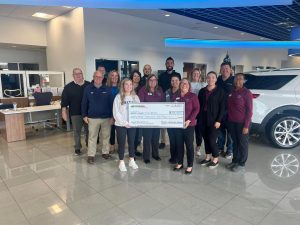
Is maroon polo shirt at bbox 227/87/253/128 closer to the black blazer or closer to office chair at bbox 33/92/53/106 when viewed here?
the black blazer

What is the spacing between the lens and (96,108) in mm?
3369

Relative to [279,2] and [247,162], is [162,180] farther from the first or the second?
[279,2]

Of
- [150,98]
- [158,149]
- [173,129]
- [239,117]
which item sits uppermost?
[150,98]

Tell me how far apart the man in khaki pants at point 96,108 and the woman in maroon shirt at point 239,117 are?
69.1 inches

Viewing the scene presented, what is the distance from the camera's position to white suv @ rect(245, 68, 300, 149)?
3906 mm

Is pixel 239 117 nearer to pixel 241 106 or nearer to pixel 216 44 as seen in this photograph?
pixel 241 106

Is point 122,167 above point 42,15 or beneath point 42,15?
beneath

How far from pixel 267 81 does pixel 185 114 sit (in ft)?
6.90

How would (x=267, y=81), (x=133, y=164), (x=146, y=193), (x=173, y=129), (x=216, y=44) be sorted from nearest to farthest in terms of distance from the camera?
(x=146, y=193), (x=173, y=129), (x=133, y=164), (x=267, y=81), (x=216, y=44)

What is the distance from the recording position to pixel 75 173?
3174 mm

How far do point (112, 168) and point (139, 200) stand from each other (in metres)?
1.00

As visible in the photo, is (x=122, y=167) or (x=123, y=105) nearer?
(x=123, y=105)

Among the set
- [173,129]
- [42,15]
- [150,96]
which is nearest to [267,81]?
[173,129]

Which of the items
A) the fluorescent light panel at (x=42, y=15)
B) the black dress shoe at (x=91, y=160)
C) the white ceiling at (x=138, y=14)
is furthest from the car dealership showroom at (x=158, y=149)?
the fluorescent light panel at (x=42, y=15)
